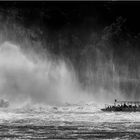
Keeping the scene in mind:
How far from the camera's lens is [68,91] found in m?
171

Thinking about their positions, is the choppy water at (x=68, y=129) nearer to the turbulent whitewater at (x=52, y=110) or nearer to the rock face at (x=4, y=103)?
the turbulent whitewater at (x=52, y=110)

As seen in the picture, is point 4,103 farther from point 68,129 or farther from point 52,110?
point 68,129

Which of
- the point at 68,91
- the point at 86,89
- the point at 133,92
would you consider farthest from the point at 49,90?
the point at 133,92

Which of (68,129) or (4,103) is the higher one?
(4,103)

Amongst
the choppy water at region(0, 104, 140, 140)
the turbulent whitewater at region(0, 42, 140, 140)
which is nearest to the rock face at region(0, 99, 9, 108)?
Answer: the turbulent whitewater at region(0, 42, 140, 140)

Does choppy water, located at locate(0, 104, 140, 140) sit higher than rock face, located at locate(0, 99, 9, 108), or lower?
lower

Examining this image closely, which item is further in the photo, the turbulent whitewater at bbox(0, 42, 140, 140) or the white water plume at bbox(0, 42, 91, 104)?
the white water plume at bbox(0, 42, 91, 104)

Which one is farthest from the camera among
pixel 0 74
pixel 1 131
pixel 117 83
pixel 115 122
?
pixel 117 83

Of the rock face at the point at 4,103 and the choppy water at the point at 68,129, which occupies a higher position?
the rock face at the point at 4,103

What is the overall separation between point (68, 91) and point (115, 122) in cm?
8494

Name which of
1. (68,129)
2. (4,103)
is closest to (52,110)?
(4,103)

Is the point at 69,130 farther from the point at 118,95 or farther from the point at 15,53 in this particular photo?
the point at 118,95

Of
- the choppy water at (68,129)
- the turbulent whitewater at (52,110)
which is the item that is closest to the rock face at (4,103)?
the turbulent whitewater at (52,110)

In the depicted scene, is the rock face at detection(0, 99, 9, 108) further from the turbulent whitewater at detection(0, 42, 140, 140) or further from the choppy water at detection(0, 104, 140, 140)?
the choppy water at detection(0, 104, 140, 140)
